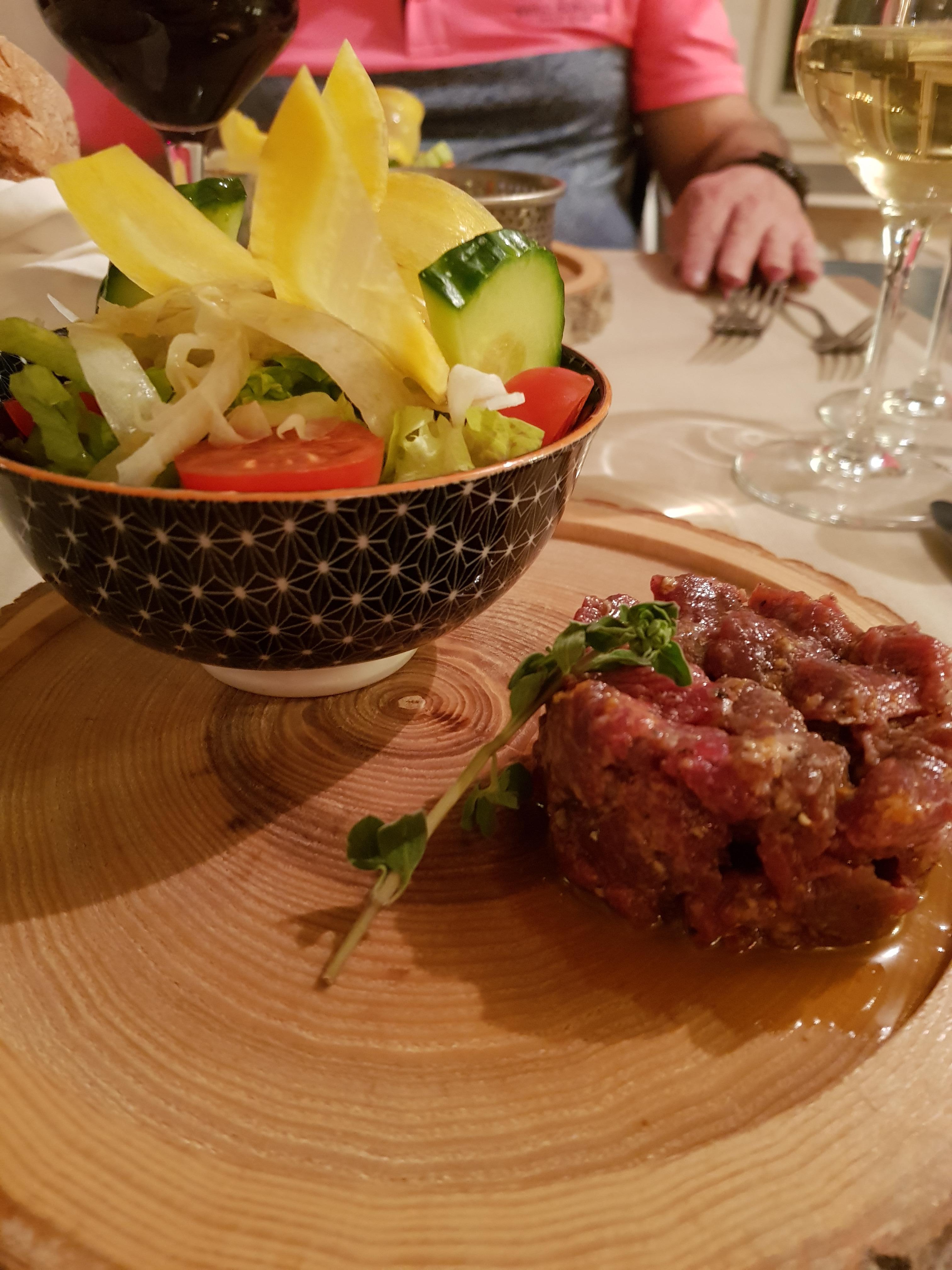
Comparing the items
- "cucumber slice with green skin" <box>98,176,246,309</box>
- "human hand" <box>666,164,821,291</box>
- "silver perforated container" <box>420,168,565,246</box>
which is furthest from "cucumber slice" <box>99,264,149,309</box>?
"human hand" <box>666,164,821,291</box>

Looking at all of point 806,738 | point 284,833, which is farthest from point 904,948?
point 284,833

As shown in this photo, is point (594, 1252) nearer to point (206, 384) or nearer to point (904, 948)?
point (904, 948)

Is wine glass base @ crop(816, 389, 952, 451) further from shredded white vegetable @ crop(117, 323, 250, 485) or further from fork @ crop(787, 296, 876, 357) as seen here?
shredded white vegetable @ crop(117, 323, 250, 485)

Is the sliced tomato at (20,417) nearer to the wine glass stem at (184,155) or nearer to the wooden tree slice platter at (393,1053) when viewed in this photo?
the wooden tree slice platter at (393,1053)

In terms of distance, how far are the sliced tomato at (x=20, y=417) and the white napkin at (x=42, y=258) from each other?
952 millimetres

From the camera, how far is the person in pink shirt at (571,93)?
4.00 meters

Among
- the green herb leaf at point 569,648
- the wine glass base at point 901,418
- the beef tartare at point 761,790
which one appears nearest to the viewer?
the beef tartare at point 761,790

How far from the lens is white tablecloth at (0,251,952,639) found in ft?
5.80

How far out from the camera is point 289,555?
978 mm

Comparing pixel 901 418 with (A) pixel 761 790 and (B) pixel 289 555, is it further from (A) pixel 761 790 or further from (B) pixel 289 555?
(B) pixel 289 555

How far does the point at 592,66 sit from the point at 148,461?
412 cm

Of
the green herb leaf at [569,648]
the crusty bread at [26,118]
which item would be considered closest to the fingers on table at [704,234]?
the crusty bread at [26,118]

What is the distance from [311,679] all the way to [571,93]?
13.0 ft

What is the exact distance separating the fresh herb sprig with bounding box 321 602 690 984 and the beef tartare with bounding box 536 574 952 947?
0.10ft
